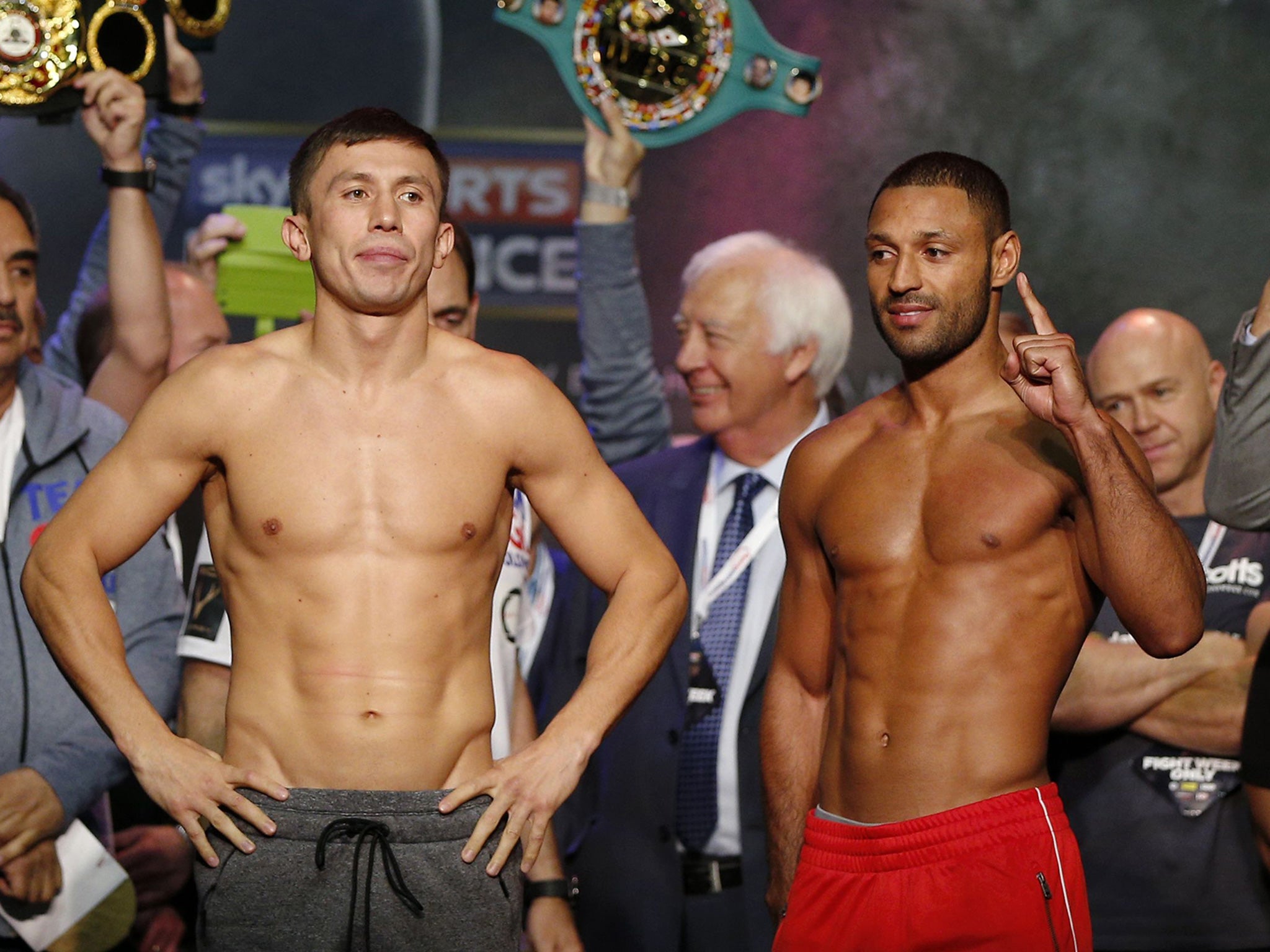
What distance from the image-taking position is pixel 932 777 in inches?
110

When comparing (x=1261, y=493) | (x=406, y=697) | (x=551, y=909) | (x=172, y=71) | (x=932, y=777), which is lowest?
(x=551, y=909)

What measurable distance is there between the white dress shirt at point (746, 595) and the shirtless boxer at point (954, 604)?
1.97ft

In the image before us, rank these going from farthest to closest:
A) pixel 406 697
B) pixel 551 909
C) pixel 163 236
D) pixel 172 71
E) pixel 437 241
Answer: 1. pixel 163 236
2. pixel 172 71
3. pixel 551 909
4. pixel 437 241
5. pixel 406 697

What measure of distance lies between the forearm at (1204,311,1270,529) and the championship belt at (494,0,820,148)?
66.3 inches

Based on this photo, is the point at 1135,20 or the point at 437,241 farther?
the point at 1135,20

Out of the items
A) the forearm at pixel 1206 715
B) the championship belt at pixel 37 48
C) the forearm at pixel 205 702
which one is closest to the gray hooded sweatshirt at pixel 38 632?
the forearm at pixel 205 702

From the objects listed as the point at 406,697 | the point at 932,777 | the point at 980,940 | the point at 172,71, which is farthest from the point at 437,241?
the point at 172,71

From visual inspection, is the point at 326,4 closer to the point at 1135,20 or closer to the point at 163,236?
the point at 163,236

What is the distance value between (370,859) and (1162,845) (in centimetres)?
221

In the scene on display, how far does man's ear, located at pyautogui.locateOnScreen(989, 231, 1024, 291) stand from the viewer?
2959 mm

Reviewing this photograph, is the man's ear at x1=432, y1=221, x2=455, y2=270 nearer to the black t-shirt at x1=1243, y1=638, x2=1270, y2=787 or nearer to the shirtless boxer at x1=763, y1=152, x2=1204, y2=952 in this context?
the shirtless boxer at x1=763, y1=152, x2=1204, y2=952

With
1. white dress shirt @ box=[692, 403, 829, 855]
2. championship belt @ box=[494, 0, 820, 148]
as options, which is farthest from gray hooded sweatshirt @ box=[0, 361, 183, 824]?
championship belt @ box=[494, 0, 820, 148]

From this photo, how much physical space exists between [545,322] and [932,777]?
2484mm

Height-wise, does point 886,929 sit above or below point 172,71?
below
